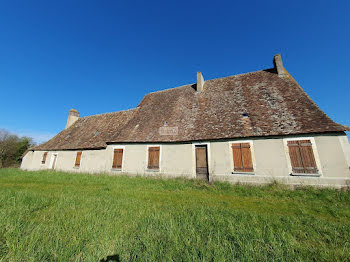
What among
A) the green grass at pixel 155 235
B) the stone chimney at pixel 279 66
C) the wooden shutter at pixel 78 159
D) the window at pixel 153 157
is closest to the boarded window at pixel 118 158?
the window at pixel 153 157

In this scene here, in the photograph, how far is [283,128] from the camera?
28.3 ft

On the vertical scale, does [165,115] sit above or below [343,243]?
above

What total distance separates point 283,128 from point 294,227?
22.5 ft

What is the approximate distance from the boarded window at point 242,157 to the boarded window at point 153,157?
5.47 meters

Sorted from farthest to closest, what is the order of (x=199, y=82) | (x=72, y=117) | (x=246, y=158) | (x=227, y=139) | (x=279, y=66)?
(x=72, y=117) < (x=199, y=82) < (x=279, y=66) < (x=227, y=139) < (x=246, y=158)

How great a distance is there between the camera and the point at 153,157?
11258 millimetres

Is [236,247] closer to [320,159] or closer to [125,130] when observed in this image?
[320,159]

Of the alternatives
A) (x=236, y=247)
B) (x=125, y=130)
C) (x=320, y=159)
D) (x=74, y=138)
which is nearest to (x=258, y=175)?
(x=320, y=159)

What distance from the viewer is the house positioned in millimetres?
7922

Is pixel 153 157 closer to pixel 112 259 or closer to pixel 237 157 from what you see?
pixel 237 157

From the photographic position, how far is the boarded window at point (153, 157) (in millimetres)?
11072

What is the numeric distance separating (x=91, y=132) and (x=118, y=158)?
656 centimetres

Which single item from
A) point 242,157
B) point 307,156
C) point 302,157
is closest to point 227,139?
point 242,157

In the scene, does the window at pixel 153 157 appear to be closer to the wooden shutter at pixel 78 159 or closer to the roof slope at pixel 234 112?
the roof slope at pixel 234 112
